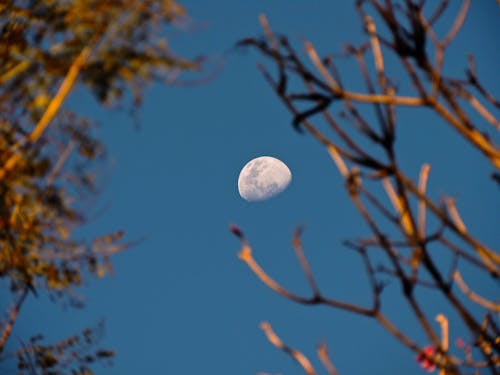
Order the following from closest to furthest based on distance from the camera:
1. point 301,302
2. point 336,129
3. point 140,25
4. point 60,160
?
point 301,302 → point 336,129 → point 60,160 → point 140,25

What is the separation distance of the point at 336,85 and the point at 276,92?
0.63ft

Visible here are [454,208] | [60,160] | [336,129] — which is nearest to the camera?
[336,129]

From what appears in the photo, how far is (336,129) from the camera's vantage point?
1.43 m

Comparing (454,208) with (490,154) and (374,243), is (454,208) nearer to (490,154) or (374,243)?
(490,154)

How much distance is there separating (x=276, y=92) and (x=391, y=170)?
428 millimetres

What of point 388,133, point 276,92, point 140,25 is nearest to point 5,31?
point 140,25

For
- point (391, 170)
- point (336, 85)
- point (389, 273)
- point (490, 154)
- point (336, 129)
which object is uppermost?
point (336, 85)

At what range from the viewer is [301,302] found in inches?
51.3

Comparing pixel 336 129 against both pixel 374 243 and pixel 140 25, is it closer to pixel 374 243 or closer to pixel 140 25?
pixel 374 243

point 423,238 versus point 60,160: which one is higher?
point 60,160

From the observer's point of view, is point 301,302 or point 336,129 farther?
point 336,129

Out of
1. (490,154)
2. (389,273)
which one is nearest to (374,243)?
(389,273)

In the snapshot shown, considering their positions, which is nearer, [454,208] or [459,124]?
[459,124]

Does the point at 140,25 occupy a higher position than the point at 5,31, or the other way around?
the point at 5,31
